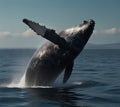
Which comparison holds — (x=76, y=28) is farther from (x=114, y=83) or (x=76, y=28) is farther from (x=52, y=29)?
(x=114, y=83)

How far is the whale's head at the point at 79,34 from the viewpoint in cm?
1789

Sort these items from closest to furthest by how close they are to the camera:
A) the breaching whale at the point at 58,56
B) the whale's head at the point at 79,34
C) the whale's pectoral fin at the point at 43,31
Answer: the whale's pectoral fin at the point at 43,31 → the breaching whale at the point at 58,56 → the whale's head at the point at 79,34

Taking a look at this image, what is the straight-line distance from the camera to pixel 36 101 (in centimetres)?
1451

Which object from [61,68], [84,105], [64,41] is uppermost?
[64,41]

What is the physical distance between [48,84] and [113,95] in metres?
3.74

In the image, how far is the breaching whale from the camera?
1761cm

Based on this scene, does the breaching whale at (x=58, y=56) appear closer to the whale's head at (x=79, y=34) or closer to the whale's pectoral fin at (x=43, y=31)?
the whale's head at (x=79, y=34)

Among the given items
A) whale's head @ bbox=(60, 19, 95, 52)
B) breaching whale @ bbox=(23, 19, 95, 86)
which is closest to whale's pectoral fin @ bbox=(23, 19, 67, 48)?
breaching whale @ bbox=(23, 19, 95, 86)

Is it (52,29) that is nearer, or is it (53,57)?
(52,29)

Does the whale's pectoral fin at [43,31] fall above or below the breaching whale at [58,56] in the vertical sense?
above

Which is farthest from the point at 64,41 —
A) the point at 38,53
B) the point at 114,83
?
the point at 114,83

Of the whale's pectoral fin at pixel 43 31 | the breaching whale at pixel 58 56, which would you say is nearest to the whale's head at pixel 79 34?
the breaching whale at pixel 58 56

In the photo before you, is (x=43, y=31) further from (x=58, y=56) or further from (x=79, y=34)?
(x=79, y=34)

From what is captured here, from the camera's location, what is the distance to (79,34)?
1814cm
